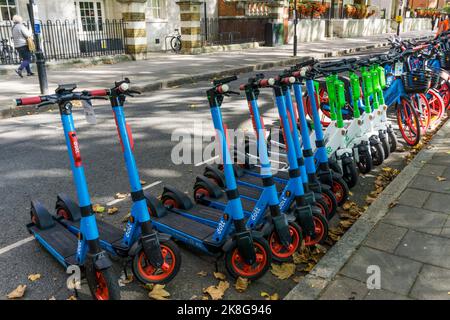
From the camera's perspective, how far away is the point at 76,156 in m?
2.87

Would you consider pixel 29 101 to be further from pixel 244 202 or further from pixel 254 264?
pixel 244 202

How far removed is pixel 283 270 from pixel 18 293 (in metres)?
2.04

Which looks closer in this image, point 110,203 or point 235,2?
point 110,203

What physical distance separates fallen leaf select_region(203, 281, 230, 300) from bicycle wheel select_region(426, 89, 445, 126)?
224 inches

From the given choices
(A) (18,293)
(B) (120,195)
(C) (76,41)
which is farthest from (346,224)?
(C) (76,41)

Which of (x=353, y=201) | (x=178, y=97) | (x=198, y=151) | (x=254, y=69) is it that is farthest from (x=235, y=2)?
(x=353, y=201)

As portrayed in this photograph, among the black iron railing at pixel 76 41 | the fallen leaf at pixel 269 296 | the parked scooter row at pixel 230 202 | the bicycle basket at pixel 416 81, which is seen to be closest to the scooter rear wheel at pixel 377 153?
the parked scooter row at pixel 230 202

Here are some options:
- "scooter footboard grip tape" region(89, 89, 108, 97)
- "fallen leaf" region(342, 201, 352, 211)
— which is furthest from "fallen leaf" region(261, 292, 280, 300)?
"scooter footboard grip tape" region(89, 89, 108, 97)

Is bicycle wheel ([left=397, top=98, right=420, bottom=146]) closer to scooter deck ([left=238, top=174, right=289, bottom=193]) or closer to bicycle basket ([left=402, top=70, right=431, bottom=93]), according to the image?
bicycle basket ([left=402, top=70, right=431, bottom=93])

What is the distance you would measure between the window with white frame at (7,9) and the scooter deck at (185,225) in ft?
56.0

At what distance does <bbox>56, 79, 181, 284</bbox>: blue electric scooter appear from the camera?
305cm

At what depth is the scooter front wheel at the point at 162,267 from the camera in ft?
10.6
